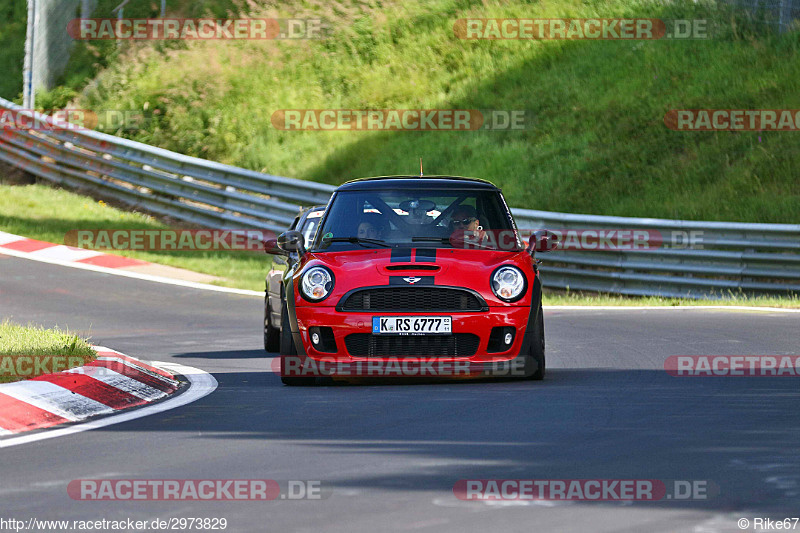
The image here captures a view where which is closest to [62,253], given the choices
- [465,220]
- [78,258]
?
[78,258]

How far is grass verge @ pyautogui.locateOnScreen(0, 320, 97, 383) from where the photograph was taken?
9008 mm

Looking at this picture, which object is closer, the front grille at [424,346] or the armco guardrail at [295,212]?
the front grille at [424,346]

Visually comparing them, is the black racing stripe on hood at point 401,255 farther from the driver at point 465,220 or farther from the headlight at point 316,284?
the driver at point 465,220

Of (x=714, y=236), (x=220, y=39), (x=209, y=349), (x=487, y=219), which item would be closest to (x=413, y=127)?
(x=220, y=39)

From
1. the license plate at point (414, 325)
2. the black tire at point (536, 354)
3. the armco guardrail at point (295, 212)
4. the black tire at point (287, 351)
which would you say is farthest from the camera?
the armco guardrail at point (295, 212)

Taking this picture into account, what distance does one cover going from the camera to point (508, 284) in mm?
9617

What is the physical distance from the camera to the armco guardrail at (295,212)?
58.6 ft

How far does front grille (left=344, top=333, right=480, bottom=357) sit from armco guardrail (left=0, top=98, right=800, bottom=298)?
354 inches

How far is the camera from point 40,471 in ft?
20.7

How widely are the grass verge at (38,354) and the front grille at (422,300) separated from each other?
2056 millimetres

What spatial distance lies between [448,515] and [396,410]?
299 cm

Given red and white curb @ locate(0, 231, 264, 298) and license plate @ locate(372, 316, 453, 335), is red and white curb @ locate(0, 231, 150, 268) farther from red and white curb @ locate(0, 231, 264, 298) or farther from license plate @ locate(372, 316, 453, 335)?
license plate @ locate(372, 316, 453, 335)

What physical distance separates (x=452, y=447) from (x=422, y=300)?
8.90 ft

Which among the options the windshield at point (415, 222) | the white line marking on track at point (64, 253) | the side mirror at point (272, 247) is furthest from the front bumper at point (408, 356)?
the white line marking on track at point (64, 253)
